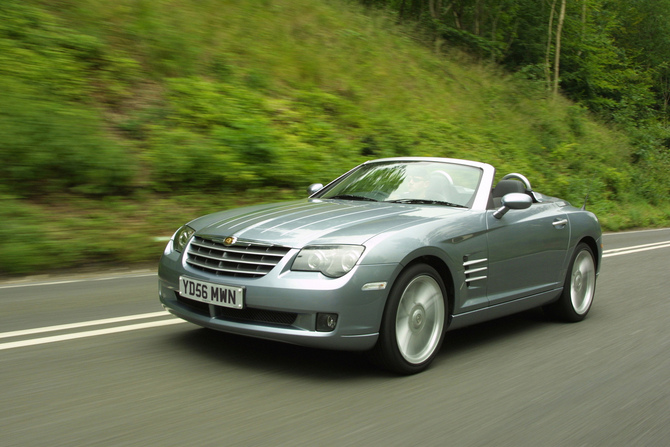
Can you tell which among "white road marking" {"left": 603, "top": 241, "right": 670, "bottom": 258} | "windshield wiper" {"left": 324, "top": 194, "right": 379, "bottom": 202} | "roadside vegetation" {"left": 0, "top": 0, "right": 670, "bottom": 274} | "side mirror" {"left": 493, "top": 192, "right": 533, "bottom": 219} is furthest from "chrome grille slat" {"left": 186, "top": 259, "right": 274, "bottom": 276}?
"white road marking" {"left": 603, "top": 241, "right": 670, "bottom": 258}

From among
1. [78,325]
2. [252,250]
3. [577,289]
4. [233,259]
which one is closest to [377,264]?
[252,250]

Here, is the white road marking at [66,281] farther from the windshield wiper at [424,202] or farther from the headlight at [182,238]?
the windshield wiper at [424,202]

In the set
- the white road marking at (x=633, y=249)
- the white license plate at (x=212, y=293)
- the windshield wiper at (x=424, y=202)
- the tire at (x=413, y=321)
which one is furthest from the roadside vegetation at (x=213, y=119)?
the white road marking at (x=633, y=249)

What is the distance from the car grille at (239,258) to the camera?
13.2 feet

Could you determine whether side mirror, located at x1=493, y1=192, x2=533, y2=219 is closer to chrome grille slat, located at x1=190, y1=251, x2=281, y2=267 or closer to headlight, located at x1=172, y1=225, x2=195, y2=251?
chrome grille slat, located at x1=190, y1=251, x2=281, y2=267

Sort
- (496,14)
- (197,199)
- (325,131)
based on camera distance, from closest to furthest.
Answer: (197,199) < (325,131) < (496,14)

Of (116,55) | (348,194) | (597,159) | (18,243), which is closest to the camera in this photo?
(348,194)

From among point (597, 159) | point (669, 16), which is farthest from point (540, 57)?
point (669, 16)

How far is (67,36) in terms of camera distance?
11.4m

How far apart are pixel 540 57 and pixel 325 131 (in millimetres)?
22471

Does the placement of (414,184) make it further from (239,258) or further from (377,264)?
(239,258)

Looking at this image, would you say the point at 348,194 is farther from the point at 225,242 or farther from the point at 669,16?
the point at 669,16

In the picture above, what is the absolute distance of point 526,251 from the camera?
5305 millimetres

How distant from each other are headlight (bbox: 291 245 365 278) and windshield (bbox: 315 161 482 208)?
1.35m
